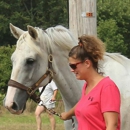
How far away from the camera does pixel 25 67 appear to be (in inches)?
224

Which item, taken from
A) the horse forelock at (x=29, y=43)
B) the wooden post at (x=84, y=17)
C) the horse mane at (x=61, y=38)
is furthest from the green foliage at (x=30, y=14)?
the horse forelock at (x=29, y=43)

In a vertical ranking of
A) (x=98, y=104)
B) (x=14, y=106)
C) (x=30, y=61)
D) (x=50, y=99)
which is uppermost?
(x=98, y=104)

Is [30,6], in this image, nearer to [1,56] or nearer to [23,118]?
[1,56]

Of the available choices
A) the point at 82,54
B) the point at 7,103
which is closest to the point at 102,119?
the point at 82,54

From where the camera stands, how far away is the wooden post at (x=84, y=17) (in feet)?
Result: 24.0

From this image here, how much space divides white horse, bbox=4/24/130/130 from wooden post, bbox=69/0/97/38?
1.31m

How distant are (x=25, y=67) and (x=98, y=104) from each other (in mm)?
1786

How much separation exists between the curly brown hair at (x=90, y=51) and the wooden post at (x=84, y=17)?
307cm

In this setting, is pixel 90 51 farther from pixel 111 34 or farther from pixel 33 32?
pixel 111 34

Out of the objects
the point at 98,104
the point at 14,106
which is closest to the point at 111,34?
the point at 14,106

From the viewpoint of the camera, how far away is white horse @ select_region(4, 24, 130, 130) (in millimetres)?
5652

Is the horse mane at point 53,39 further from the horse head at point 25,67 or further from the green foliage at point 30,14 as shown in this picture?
the green foliage at point 30,14

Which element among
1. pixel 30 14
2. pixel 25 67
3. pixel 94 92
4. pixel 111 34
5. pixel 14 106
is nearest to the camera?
pixel 94 92

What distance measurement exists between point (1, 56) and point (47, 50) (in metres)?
19.5
